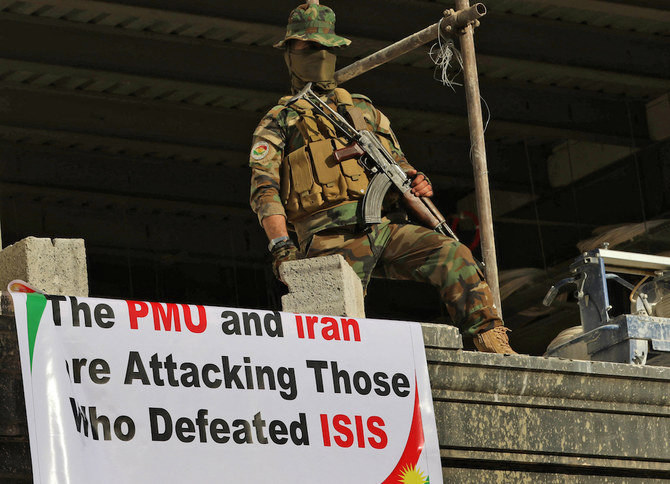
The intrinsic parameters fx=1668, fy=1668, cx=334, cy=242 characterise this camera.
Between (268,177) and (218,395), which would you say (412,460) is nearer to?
(218,395)

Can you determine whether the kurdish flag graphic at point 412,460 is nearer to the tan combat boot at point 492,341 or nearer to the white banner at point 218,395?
the white banner at point 218,395

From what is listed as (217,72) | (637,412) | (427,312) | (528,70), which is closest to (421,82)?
(528,70)

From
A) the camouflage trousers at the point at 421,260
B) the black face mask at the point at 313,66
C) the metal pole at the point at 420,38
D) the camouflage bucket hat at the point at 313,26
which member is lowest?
the camouflage trousers at the point at 421,260

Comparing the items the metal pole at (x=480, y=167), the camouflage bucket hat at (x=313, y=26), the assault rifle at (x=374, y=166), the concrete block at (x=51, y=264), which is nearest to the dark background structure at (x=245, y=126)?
the metal pole at (x=480, y=167)

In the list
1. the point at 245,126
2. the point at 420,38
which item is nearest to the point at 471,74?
the point at 420,38

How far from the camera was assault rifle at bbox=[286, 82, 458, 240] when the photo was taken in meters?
8.70

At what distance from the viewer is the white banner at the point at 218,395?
650 cm

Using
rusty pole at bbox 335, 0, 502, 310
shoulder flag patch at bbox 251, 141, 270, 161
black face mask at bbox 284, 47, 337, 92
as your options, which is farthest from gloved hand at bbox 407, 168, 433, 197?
shoulder flag patch at bbox 251, 141, 270, 161

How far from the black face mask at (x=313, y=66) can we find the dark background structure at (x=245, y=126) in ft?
20.3

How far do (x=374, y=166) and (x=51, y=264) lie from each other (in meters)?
2.41

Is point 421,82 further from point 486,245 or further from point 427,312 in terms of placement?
point 486,245

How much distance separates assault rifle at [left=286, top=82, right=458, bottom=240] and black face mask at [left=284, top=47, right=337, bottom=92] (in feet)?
0.23

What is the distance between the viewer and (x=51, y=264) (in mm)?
6934

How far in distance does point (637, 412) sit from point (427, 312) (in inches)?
566
